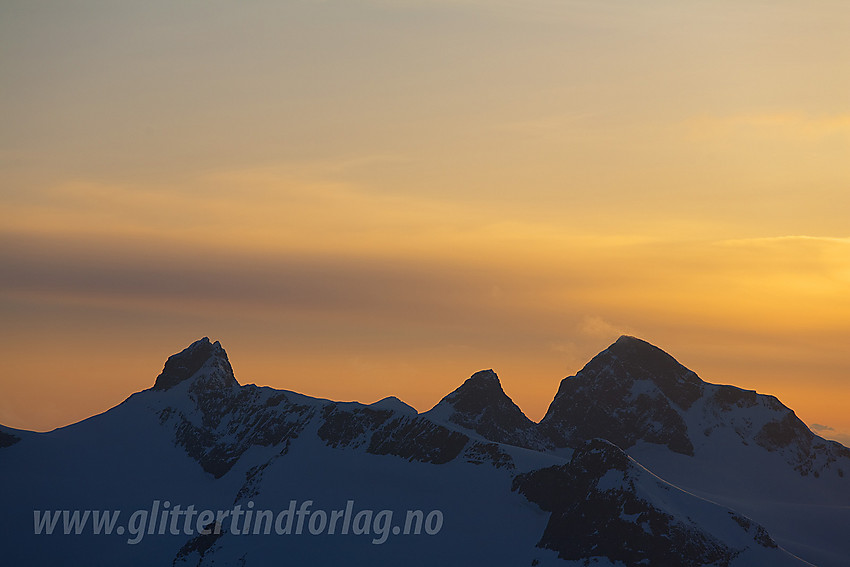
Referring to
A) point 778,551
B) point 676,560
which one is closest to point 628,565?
point 676,560

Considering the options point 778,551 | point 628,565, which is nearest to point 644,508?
point 628,565

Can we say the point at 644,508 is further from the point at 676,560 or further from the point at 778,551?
the point at 778,551

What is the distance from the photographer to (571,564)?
197 meters

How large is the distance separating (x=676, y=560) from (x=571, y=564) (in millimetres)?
19959

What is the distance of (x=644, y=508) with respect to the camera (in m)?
199

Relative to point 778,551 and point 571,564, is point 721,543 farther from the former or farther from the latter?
point 571,564

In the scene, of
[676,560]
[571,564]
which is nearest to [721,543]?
[676,560]

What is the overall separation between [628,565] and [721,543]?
761 inches

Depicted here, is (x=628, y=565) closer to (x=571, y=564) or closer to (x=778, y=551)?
(x=571, y=564)

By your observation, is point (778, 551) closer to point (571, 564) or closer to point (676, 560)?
point (676, 560)

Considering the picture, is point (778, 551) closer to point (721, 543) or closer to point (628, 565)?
point (721, 543)

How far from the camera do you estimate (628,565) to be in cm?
19100

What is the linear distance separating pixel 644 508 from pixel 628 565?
12.8 m

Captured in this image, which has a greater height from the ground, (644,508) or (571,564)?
(644,508)
